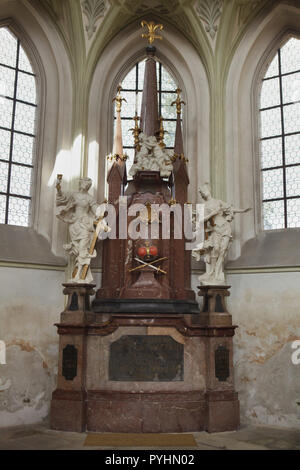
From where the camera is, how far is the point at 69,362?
27.0 ft

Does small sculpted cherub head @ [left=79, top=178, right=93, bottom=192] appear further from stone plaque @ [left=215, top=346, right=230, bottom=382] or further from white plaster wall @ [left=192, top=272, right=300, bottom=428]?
stone plaque @ [left=215, top=346, right=230, bottom=382]

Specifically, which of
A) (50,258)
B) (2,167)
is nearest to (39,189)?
(2,167)

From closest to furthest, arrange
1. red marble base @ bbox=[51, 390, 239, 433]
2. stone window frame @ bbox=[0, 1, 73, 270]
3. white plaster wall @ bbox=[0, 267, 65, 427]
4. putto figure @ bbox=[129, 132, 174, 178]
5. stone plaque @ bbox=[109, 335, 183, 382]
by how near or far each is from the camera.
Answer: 1. red marble base @ bbox=[51, 390, 239, 433]
2. stone plaque @ bbox=[109, 335, 183, 382]
3. white plaster wall @ bbox=[0, 267, 65, 427]
4. putto figure @ bbox=[129, 132, 174, 178]
5. stone window frame @ bbox=[0, 1, 73, 270]

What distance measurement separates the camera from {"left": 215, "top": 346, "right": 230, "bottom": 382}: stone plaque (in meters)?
8.26

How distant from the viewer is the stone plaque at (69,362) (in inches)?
322

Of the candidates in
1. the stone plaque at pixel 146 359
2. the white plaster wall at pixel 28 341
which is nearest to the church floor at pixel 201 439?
the white plaster wall at pixel 28 341

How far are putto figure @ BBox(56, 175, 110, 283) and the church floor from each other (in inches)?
99.8

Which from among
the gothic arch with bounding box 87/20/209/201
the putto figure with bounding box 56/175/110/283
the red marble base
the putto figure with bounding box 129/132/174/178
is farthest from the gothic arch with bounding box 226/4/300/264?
the red marble base

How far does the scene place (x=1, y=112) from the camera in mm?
10328

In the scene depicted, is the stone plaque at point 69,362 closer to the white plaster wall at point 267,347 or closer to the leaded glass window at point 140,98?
the white plaster wall at point 267,347

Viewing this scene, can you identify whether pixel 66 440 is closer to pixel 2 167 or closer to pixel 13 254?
pixel 13 254

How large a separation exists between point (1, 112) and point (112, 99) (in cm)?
237

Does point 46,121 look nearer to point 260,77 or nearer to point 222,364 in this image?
point 260,77
